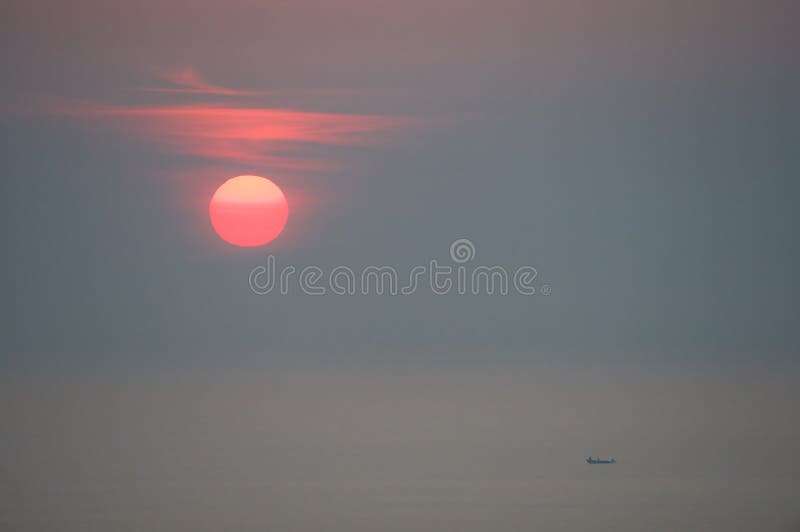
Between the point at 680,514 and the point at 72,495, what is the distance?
1176cm

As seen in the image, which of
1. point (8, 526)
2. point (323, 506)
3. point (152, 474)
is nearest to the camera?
point (8, 526)

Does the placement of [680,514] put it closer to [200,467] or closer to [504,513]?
[504,513]

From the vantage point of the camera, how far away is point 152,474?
71.8ft

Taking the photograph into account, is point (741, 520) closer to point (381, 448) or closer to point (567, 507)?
point (567, 507)

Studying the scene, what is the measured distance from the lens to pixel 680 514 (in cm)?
2038

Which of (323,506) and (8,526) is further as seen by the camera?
(323,506)

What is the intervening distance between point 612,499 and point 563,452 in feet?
6.16

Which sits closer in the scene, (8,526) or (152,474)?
(8,526)

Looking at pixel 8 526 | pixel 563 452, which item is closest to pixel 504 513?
pixel 563 452

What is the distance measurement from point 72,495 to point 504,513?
8386 millimetres

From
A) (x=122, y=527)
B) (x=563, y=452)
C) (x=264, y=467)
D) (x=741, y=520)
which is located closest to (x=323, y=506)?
(x=264, y=467)

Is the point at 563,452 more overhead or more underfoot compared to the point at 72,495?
more overhead

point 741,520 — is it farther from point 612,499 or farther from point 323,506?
point 323,506

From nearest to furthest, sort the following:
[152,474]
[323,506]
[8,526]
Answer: [8,526] < [323,506] < [152,474]
